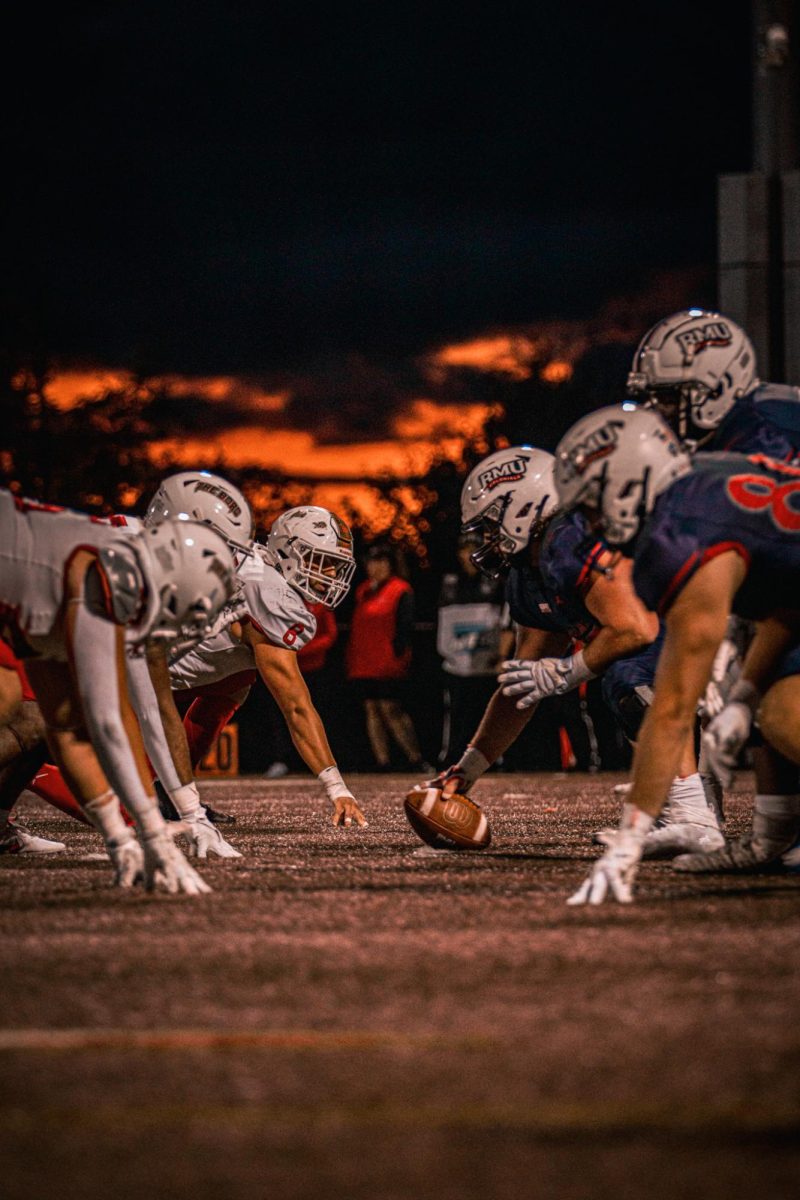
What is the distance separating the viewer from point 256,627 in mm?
8242

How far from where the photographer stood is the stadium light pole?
11.5 m

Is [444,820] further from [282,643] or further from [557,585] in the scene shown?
[282,643]

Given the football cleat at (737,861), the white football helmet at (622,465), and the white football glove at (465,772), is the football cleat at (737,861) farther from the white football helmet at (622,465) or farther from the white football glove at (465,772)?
the white football helmet at (622,465)

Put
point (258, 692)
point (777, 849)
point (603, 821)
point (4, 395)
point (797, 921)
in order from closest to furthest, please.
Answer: point (797, 921), point (777, 849), point (603, 821), point (258, 692), point (4, 395)

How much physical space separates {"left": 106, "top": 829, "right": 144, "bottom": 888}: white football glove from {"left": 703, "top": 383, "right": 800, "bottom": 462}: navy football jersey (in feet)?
9.28

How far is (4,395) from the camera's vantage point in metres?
25.1

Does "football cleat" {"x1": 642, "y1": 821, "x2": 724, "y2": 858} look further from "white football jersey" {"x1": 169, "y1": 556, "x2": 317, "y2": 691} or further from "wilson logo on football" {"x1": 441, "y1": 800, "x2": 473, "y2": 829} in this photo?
"white football jersey" {"x1": 169, "y1": 556, "x2": 317, "y2": 691}

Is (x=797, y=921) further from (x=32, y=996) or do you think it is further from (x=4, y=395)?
(x=4, y=395)

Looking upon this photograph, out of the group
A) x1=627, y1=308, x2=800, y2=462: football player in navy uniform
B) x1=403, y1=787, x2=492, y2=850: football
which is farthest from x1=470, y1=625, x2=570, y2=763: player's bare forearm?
x1=627, y1=308, x2=800, y2=462: football player in navy uniform

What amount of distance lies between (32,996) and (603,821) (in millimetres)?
5717

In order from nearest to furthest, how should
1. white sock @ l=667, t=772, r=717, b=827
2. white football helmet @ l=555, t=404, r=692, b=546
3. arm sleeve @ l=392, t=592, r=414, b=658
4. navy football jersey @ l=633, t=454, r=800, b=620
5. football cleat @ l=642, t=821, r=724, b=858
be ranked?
navy football jersey @ l=633, t=454, r=800, b=620, white football helmet @ l=555, t=404, r=692, b=546, football cleat @ l=642, t=821, r=724, b=858, white sock @ l=667, t=772, r=717, b=827, arm sleeve @ l=392, t=592, r=414, b=658

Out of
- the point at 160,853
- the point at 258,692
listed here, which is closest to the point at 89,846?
the point at 160,853

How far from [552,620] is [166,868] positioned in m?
2.71

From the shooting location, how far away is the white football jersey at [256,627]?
821cm
